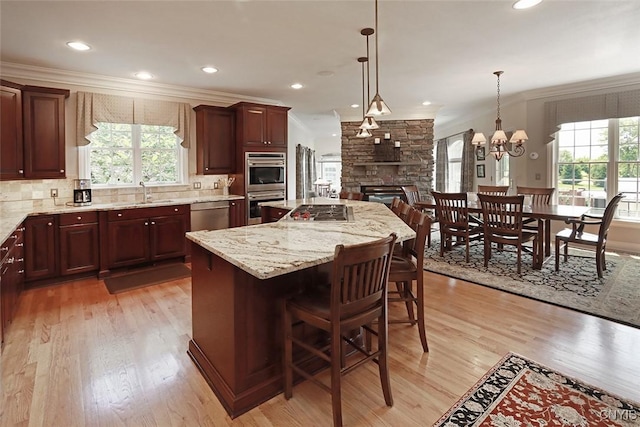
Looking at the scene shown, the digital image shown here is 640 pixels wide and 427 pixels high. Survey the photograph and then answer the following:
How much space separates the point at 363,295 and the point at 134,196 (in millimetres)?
4364

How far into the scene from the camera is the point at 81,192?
14.4 ft

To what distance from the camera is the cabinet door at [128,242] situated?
14.0 feet

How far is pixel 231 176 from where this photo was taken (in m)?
5.77

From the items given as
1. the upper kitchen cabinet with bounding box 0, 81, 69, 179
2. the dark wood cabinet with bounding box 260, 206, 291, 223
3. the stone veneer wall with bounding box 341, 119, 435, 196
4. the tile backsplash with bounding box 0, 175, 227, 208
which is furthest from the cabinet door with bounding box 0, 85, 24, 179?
the stone veneer wall with bounding box 341, 119, 435, 196

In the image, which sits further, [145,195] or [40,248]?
[145,195]

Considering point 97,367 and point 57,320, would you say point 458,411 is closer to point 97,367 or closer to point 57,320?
point 97,367

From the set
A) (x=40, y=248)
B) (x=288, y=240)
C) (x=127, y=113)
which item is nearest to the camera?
(x=288, y=240)

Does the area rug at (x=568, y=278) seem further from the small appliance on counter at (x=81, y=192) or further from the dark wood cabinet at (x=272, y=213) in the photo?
the small appliance on counter at (x=81, y=192)

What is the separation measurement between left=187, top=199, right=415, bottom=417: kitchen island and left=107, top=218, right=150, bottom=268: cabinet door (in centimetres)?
249

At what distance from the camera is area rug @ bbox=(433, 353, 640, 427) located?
1.78m

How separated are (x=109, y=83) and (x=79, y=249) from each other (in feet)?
7.27

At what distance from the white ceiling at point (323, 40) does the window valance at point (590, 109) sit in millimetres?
435

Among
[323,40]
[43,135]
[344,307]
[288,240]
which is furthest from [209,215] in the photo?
[344,307]

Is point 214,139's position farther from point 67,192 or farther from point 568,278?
point 568,278
